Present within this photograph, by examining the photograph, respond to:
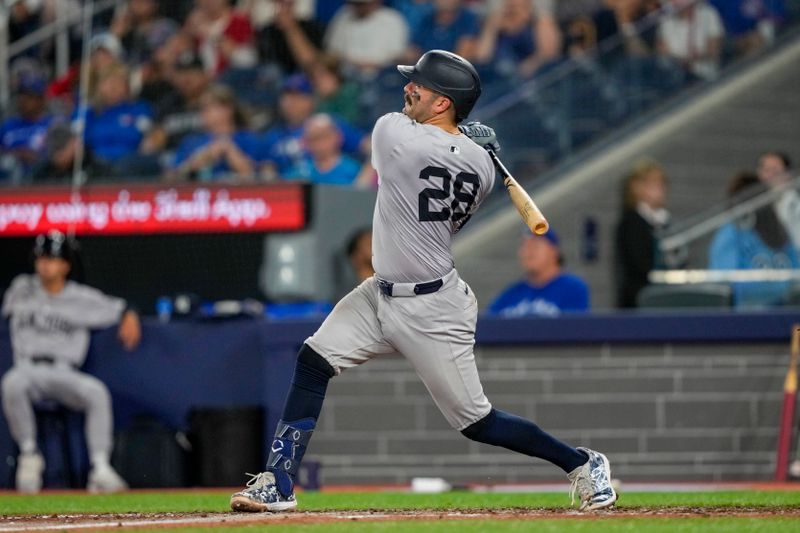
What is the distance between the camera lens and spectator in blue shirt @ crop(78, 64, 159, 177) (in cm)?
1395

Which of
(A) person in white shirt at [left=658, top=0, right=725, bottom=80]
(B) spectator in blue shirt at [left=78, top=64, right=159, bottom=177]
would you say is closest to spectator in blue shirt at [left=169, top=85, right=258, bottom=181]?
(B) spectator in blue shirt at [left=78, top=64, right=159, bottom=177]

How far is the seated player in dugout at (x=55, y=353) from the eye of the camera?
33.9 feet

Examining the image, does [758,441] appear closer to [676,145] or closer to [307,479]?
[307,479]

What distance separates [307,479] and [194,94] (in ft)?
Result: 18.8

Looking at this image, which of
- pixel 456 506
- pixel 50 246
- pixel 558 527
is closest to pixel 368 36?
pixel 50 246

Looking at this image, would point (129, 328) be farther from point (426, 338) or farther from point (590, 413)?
point (426, 338)

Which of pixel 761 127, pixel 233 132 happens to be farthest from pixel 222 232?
pixel 761 127

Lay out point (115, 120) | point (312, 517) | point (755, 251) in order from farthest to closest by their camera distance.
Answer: point (115, 120) → point (755, 251) → point (312, 517)

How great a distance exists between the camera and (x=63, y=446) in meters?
10.6

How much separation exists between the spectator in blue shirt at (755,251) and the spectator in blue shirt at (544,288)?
41.8 inches

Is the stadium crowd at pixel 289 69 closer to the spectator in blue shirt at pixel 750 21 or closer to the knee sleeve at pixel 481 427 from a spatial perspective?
the spectator in blue shirt at pixel 750 21

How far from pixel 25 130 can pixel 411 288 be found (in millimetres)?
8568

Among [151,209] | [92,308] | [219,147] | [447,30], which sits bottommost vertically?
[92,308]

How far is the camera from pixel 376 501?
8508mm
